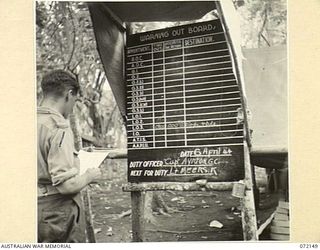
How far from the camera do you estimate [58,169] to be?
1.22 meters

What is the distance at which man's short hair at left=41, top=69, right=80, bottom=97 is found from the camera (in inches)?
48.4

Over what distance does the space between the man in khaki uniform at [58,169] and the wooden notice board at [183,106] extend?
15 cm

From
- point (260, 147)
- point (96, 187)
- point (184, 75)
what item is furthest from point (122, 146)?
point (260, 147)

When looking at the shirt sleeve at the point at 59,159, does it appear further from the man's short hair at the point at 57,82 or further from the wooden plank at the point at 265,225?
the wooden plank at the point at 265,225

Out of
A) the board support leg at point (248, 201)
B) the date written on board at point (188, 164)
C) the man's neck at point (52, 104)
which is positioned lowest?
the board support leg at point (248, 201)

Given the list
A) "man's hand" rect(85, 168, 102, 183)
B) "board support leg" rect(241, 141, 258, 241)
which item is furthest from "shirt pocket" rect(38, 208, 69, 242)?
"board support leg" rect(241, 141, 258, 241)

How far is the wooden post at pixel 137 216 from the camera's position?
1.23 metres

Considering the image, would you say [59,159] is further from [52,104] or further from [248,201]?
[248,201]

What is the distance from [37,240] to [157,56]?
1.91 feet

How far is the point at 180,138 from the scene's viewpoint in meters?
1.23

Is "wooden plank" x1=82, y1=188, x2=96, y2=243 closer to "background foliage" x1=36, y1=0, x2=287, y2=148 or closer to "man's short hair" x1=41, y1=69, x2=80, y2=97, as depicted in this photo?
"background foliage" x1=36, y1=0, x2=287, y2=148

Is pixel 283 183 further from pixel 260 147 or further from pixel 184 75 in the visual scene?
pixel 184 75

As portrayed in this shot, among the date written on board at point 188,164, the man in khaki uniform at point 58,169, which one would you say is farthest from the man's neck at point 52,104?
the date written on board at point 188,164

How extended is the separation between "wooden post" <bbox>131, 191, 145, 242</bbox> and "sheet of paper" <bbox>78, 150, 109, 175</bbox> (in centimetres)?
12
